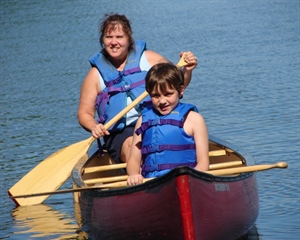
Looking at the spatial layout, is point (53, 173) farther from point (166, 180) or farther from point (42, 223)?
point (166, 180)

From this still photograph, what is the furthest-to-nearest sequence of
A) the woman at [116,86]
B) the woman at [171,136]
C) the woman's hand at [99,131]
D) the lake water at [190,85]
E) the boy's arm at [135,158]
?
the lake water at [190,85], the woman at [116,86], the woman's hand at [99,131], the boy's arm at [135,158], the woman at [171,136]

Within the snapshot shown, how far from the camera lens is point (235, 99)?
12.7 m

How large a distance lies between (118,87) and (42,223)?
146 cm

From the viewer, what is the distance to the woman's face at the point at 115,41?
7.81m

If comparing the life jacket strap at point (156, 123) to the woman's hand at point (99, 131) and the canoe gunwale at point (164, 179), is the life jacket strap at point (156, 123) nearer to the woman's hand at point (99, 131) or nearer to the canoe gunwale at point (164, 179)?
the canoe gunwale at point (164, 179)

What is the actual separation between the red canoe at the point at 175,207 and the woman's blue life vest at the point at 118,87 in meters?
0.80

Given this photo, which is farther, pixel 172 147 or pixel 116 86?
pixel 116 86

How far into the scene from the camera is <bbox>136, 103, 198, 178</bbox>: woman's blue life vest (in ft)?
22.0

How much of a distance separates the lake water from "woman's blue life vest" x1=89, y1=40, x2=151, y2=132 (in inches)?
39.3

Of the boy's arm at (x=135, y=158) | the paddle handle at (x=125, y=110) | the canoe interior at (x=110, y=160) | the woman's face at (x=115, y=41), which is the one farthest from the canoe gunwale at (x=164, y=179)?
the woman's face at (x=115, y=41)

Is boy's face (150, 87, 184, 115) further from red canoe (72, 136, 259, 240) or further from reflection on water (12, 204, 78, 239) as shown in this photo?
reflection on water (12, 204, 78, 239)

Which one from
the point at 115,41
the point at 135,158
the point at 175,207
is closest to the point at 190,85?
the point at 115,41

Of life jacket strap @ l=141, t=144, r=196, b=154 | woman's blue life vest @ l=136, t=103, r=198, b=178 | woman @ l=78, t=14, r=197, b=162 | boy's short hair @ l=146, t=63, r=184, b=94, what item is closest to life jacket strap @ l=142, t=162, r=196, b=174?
woman's blue life vest @ l=136, t=103, r=198, b=178

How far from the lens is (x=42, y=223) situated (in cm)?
860
